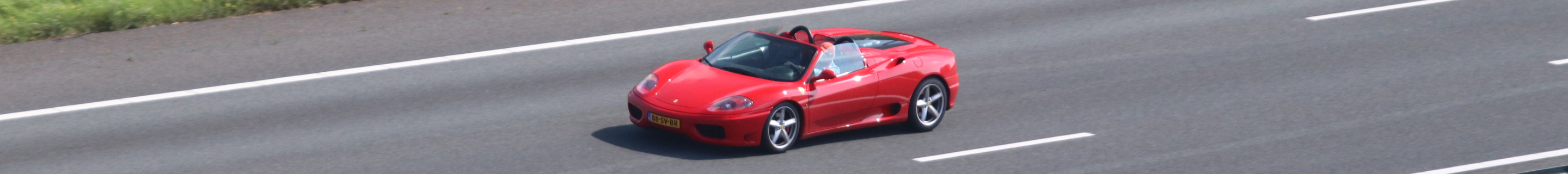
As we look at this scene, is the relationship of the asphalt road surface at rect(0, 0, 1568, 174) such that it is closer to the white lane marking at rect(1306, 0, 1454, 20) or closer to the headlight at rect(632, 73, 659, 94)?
the white lane marking at rect(1306, 0, 1454, 20)

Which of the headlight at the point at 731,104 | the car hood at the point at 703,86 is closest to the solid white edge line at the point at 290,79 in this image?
the car hood at the point at 703,86

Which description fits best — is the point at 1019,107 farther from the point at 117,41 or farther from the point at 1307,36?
the point at 117,41

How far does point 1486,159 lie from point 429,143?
22.8 ft

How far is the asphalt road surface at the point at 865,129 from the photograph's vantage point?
31.1 feet

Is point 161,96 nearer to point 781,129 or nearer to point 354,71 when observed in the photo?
point 354,71

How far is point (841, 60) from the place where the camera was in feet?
32.7

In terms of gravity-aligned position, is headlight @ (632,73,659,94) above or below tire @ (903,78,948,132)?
above

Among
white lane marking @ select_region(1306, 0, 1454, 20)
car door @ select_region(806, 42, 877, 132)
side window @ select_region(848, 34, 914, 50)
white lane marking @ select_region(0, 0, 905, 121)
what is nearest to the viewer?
car door @ select_region(806, 42, 877, 132)

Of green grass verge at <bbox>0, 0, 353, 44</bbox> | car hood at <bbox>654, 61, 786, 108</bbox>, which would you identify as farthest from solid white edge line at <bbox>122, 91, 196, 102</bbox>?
car hood at <bbox>654, 61, 786, 108</bbox>

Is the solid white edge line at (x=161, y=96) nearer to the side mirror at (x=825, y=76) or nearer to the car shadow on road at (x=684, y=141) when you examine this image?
the car shadow on road at (x=684, y=141)

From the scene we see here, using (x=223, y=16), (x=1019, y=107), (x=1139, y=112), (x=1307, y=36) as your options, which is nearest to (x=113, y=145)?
(x=223, y=16)

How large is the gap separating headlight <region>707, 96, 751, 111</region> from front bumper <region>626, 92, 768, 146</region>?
5 cm

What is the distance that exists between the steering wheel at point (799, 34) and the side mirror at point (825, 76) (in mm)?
557

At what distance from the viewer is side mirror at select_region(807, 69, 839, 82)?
9625 mm
